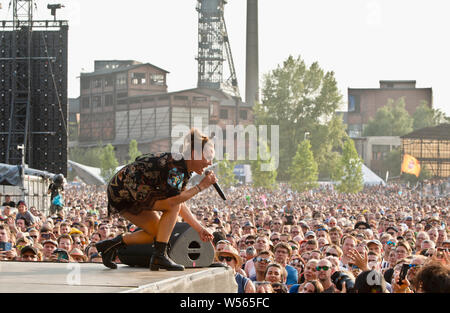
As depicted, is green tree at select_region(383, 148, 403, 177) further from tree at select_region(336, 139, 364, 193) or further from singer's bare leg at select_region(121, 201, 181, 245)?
singer's bare leg at select_region(121, 201, 181, 245)

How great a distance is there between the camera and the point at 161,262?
251 inches

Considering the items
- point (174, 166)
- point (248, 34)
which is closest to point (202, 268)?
point (174, 166)

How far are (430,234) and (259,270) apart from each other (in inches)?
220

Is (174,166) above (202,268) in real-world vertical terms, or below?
above

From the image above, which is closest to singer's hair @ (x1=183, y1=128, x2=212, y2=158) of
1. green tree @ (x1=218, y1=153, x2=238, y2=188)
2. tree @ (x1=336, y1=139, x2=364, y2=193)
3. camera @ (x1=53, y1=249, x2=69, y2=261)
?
camera @ (x1=53, y1=249, x2=69, y2=261)

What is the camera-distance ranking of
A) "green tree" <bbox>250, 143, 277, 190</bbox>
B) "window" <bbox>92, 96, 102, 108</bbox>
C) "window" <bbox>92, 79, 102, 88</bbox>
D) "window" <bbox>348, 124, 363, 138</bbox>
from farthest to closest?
1. "window" <bbox>348, 124, 363, 138</bbox>
2. "window" <bbox>92, 79, 102, 88</bbox>
3. "window" <bbox>92, 96, 102, 108</bbox>
4. "green tree" <bbox>250, 143, 277, 190</bbox>

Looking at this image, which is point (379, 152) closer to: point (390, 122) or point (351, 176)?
point (390, 122)

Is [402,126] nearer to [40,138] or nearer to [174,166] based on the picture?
[40,138]

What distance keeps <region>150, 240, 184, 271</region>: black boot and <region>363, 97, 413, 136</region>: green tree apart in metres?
104

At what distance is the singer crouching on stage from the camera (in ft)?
20.3

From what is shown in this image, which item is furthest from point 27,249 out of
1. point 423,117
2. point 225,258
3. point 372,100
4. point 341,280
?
point 372,100

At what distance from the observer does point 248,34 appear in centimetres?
9850

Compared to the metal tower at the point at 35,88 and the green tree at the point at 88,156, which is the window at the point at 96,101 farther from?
the metal tower at the point at 35,88
